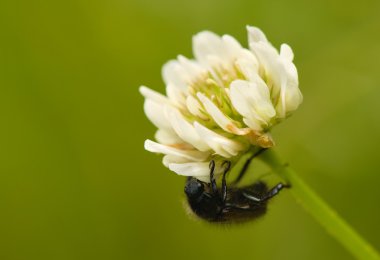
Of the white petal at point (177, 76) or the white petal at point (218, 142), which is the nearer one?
the white petal at point (218, 142)

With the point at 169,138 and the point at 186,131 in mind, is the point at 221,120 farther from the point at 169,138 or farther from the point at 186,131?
the point at 169,138

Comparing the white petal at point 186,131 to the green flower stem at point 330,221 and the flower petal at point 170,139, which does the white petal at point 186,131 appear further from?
the green flower stem at point 330,221

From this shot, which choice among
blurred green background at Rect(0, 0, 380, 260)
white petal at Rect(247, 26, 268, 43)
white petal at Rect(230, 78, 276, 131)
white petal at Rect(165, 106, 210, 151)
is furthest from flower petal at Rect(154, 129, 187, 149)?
blurred green background at Rect(0, 0, 380, 260)

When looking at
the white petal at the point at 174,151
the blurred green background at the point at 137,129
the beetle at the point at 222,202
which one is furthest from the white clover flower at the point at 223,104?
the blurred green background at the point at 137,129

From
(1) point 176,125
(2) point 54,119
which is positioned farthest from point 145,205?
→ (1) point 176,125

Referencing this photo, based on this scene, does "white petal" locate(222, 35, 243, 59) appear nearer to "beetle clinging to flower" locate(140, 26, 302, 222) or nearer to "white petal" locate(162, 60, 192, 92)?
"beetle clinging to flower" locate(140, 26, 302, 222)

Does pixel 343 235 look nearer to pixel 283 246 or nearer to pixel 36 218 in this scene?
pixel 283 246

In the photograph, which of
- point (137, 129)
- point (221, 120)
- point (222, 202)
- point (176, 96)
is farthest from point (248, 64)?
point (137, 129)
